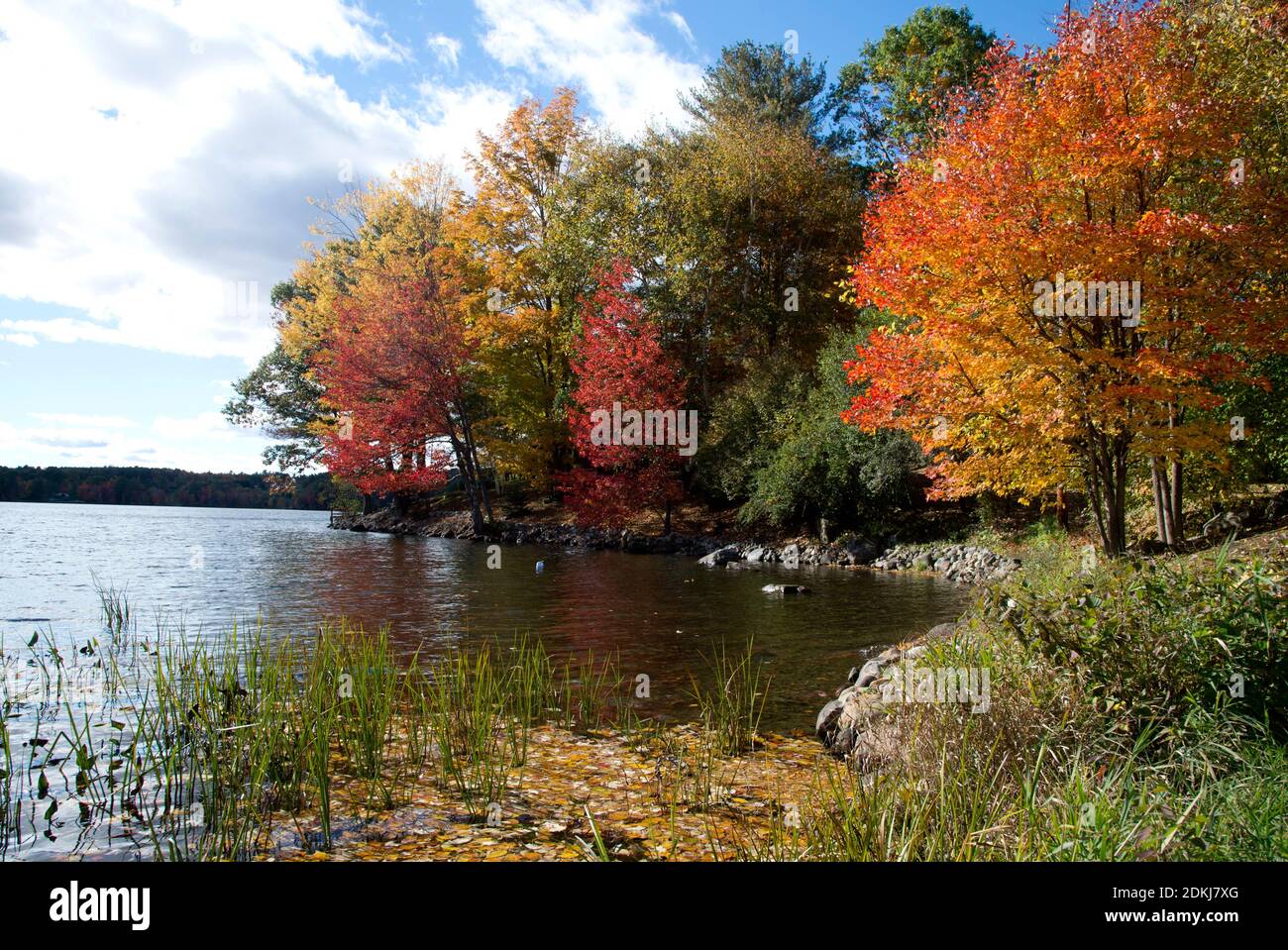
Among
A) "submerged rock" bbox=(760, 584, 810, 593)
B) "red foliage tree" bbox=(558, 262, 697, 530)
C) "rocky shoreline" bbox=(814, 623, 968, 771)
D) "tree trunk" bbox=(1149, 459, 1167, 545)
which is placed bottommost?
"submerged rock" bbox=(760, 584, 810, 593)

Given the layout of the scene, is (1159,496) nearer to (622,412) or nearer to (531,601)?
(531,601)

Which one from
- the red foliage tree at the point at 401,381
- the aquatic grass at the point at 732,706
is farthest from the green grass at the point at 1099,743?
the red foliage tree at the point at 401,381

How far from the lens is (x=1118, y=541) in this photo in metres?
12.2

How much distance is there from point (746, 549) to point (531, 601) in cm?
1225

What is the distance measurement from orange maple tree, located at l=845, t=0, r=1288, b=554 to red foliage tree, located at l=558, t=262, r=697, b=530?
626 inches

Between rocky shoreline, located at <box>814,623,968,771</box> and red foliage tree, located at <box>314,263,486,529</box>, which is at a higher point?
red foliage tree, located at <box>314,263,486,529</box>

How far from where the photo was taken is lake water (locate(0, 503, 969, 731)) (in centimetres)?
986

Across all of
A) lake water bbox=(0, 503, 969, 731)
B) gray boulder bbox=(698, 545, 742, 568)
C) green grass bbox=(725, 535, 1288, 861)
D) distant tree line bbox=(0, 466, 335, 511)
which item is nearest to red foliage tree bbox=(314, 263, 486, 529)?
lake water bbox=(0, 503, 969, 731)

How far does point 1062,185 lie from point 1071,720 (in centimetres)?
880

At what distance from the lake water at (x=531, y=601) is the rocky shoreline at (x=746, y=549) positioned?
4.43ft

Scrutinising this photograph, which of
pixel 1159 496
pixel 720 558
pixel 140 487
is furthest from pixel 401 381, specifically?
pixel 140 487

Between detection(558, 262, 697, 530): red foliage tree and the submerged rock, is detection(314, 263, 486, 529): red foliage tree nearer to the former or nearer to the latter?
detection(558, 262, 697, 530): red foliage tree
